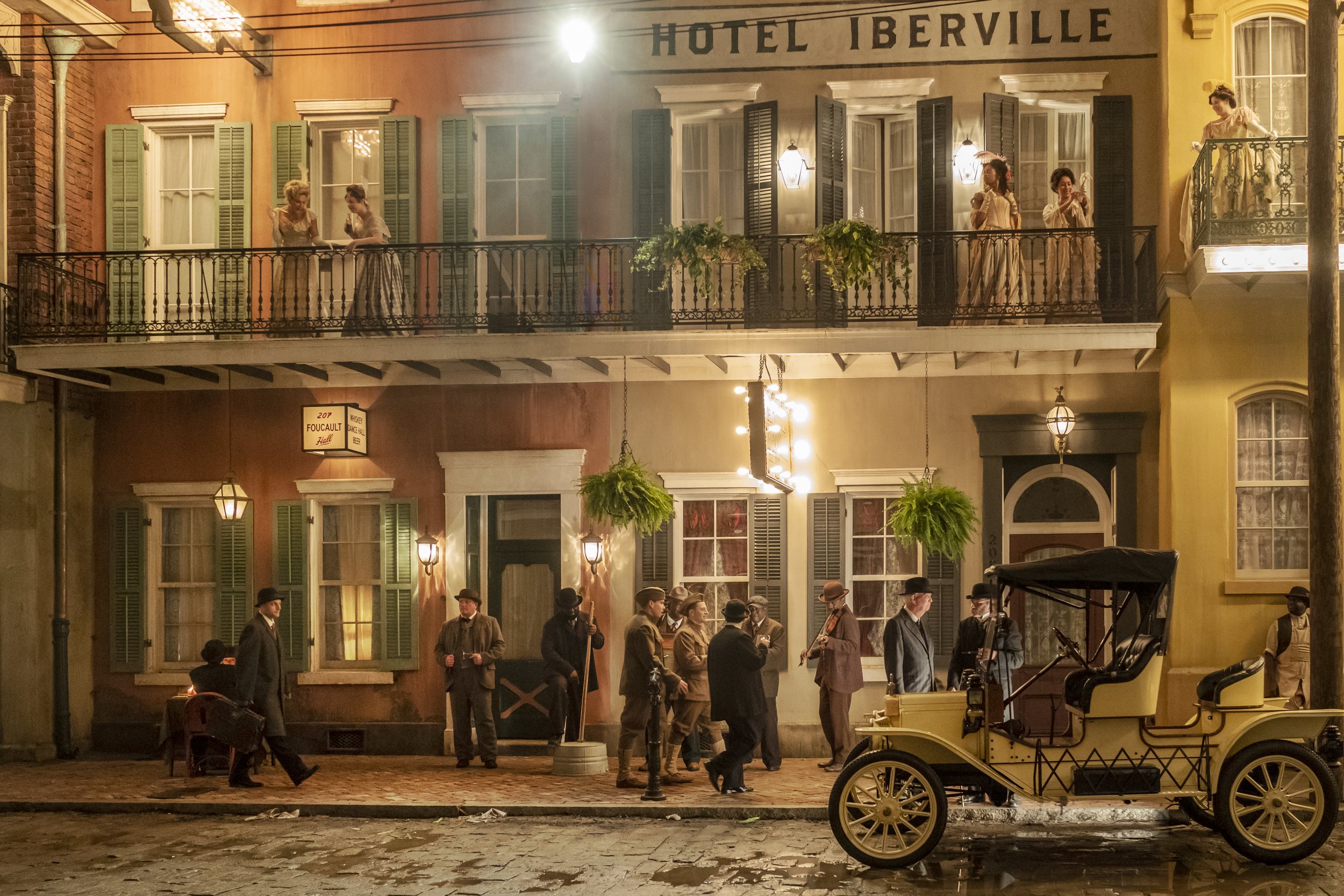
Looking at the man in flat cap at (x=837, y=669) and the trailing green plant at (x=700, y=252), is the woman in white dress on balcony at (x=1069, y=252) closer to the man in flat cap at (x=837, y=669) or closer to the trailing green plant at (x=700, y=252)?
the trailing green plant at (x=700, y=252)

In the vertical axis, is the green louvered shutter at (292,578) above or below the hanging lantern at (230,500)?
below

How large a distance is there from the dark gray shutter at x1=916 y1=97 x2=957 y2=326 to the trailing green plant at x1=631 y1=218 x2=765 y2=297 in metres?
1.81

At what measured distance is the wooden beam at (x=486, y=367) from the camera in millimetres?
14727

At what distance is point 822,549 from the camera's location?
48.0 feet

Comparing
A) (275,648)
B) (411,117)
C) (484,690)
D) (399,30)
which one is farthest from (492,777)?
(399,30)

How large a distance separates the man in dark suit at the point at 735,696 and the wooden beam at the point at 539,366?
160 inches

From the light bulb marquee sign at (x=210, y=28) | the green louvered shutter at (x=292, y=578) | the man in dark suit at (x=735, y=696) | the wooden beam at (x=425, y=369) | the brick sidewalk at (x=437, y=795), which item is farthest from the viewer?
the green louvered shutter at (x=292, y=578)

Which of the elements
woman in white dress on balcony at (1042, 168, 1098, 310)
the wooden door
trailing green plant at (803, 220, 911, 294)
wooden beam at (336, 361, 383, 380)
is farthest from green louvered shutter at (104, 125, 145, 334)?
the wooden door

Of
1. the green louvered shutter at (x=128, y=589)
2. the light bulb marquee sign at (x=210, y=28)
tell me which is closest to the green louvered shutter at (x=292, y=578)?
the green louvered shutter at (x=128, y=589)

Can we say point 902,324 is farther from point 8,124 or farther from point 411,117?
point 8,124

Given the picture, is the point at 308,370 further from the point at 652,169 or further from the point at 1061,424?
the point at 1061,424

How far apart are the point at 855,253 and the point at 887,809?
6.34 meters

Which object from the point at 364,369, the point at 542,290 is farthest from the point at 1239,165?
the point at 364,369

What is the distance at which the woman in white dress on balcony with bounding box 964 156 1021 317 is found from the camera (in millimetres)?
13938
